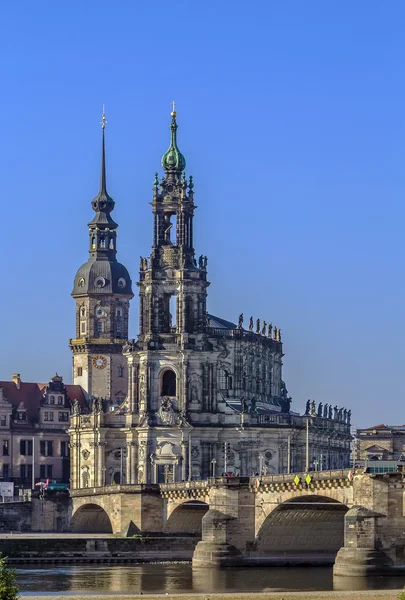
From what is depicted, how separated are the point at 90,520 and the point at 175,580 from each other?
52001 mm

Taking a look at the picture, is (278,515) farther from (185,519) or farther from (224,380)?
(224,380)

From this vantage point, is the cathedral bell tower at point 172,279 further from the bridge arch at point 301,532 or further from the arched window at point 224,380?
the bridge arch at point 301,532

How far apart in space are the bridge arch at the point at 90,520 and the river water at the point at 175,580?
3131 centimetres

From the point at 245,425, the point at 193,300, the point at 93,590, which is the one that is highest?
the point at 193,300

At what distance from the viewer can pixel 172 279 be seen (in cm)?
18100

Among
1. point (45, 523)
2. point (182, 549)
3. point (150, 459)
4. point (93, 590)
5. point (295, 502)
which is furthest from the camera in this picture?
point (150, 459)

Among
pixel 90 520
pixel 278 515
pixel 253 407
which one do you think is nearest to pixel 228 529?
pixel 278 515

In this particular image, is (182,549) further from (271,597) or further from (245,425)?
(271,597)

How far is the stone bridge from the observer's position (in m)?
111

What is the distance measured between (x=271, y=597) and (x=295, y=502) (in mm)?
28236

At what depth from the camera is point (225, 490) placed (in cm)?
13212

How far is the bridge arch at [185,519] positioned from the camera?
150 meters

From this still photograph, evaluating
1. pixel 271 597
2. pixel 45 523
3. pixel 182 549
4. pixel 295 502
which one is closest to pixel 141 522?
pixel 182 549

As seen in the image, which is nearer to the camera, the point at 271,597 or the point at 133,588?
the point at 271,597
